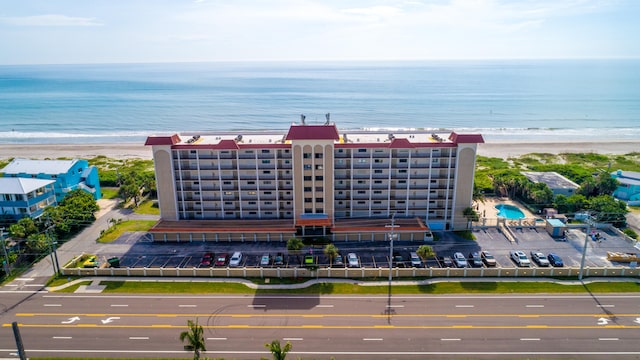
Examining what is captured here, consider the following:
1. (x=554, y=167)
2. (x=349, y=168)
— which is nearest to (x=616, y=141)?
(x=554, y=167)

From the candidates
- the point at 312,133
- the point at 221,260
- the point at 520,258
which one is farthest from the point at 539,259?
the point at 221,260

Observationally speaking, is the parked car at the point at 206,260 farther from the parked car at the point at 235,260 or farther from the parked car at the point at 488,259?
the parked car at the point at 488,259

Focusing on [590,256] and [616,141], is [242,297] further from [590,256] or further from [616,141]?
[616,141]

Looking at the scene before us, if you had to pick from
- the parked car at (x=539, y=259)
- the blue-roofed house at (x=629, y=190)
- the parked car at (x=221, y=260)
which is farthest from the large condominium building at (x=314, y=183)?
the blue-roofed house at (x=629, y=190)

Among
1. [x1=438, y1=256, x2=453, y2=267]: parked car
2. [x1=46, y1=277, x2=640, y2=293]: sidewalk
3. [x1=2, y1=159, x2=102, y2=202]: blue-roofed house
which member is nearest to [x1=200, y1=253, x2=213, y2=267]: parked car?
[x1=46, y1=277, x2=640, y2=293]: sidewalk

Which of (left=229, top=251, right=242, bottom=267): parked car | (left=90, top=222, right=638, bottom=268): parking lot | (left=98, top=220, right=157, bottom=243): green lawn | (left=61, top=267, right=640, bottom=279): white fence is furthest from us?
(left=98, top=220, right=157, bottom=243): green lawn

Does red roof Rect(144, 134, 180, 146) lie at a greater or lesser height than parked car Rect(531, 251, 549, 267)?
greater

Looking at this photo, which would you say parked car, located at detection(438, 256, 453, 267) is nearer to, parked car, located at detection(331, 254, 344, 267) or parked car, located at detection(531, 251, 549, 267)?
parked car, located at detection(531, 251, 549, 267)
